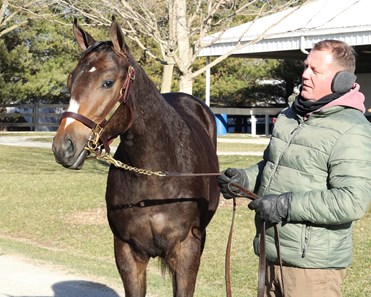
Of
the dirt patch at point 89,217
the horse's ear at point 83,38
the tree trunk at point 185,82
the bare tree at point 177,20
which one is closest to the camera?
the horse's ear at point 83,38

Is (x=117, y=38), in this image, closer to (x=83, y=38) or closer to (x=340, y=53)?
(x=83, y=38)

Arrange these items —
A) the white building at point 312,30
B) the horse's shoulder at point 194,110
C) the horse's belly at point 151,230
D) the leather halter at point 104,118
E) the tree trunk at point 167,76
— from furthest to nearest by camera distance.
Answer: the white building at point 312,30, the tree trunk at point 167,76, the horse's shoulder at point 194,110, the horse's belly at point 151,230, the leather halter at point 104,118

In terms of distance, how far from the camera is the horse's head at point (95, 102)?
461cm

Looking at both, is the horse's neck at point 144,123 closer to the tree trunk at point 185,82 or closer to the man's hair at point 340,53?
the man's hair at point 340,53

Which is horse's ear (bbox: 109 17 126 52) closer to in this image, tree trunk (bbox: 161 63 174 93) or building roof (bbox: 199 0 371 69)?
tree trunk (bbox: 161 63 174 93)

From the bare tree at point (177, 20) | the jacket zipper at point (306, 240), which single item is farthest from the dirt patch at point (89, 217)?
the jacket zipper at point (306, 240)

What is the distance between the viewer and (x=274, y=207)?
12.9 feet

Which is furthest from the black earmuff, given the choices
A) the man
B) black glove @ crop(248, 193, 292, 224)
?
black glove @ crop(248, 193, 292, 224)

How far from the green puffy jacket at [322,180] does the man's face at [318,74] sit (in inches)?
3.8

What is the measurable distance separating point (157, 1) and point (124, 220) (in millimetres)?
9422

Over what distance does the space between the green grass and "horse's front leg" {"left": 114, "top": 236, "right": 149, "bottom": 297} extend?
6.20 feet

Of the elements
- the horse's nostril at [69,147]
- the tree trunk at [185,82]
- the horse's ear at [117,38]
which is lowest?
the horse's nostril at [69,147]

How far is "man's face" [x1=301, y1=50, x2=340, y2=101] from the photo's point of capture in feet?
13.0

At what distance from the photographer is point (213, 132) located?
796 centimetres
